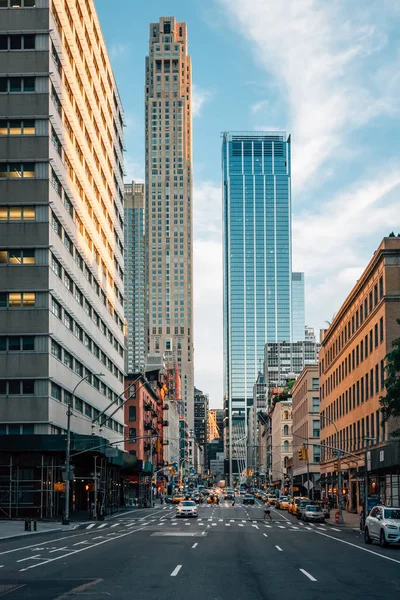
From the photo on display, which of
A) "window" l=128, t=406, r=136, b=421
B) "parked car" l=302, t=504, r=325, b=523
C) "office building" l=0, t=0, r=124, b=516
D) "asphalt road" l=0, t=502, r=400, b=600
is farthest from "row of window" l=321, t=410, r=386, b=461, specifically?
"window" l=128, t=406, r=136, b=421

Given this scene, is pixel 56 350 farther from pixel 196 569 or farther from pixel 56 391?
pixel 196 569

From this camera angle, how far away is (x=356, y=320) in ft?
278

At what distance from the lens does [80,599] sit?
17.6 metres

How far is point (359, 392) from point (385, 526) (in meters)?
45.3

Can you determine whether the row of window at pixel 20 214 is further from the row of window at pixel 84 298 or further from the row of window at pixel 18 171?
the row of window at pixel 84 298

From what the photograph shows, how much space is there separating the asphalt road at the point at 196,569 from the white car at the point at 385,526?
536 millimetres

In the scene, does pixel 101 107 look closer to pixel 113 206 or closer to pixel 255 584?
pixel 113 206

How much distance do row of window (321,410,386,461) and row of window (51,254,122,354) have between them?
27071 mm

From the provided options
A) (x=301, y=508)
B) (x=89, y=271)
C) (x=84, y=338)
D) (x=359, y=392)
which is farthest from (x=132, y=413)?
(x=301, y=508)

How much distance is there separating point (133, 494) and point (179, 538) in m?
93.4

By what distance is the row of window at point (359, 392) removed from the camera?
7000cm

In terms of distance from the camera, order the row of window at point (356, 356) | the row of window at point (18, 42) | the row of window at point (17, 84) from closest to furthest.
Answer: the row of window at point (17, 84) < the row of window at point (18, 42) < the row of window at point (356, 356)

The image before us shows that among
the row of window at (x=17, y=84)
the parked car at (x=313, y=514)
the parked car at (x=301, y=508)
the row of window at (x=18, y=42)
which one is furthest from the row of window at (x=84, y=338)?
the parked car at (x=313, y=514)

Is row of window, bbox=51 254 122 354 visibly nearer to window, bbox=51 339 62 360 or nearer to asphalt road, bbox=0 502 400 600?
window, bbox=51 339 62 360
